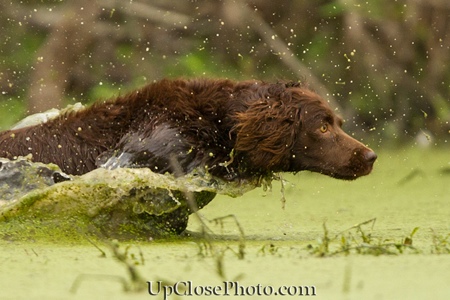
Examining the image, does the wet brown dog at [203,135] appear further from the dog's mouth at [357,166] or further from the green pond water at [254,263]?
the green pond water at [254,263]

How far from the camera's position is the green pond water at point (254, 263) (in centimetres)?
415

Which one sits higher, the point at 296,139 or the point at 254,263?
the point at 296,139

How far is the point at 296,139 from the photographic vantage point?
249 inches

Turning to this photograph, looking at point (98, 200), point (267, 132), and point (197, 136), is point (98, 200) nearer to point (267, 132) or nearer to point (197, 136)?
point (197, 136)

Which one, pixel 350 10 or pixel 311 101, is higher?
pixel 350 10

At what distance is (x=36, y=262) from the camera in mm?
4949

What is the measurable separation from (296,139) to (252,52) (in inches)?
257

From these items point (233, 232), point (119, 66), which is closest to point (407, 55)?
point (119, 66)

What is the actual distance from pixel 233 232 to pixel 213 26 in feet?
21.9

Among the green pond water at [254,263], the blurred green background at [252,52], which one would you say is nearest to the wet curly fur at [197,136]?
the green pond water at [254,263]

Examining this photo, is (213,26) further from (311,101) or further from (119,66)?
(311,101)

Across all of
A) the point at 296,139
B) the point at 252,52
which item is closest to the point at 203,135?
the point at 296,139

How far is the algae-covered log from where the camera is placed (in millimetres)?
5895

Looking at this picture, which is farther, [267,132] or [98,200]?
[267,132]
